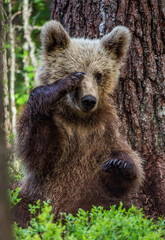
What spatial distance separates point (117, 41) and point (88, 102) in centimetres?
123

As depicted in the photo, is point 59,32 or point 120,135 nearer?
point 59,32

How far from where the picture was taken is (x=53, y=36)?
489cm

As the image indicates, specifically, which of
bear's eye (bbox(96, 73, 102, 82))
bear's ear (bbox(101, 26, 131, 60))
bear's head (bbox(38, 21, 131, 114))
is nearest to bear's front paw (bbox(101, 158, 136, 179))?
bear's head (bbox(38, 21, 131, 114))

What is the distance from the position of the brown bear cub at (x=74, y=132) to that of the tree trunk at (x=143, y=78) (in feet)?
1.18

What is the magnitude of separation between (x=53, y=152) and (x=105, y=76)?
4.31ft

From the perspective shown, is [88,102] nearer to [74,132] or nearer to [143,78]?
[74,132]

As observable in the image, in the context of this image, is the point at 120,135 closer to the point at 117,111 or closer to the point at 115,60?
the point at 117,111

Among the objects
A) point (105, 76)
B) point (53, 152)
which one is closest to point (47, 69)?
point (105, 76)

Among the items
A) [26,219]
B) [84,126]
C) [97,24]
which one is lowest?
[26,219]

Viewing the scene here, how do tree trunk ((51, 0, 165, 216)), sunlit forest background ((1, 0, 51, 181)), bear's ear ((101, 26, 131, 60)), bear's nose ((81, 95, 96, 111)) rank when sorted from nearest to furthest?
1. bear's nose ((81, 95, 96, 111))
2. bear's ear ((101, 26, 131, 60))
3. tree trunk ((51, 0, 165, 216))
4. sunlit forest background ((1, 0, 51, 181))

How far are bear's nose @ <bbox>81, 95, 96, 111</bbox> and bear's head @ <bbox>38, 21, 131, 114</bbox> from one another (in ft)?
0.62

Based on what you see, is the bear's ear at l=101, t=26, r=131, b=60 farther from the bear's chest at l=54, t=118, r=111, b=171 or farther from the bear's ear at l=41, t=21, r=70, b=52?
the bear's chest at l=54, t=118, r=111, b=171

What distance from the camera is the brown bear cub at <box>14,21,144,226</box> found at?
14.9 ft

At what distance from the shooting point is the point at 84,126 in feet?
16.1
